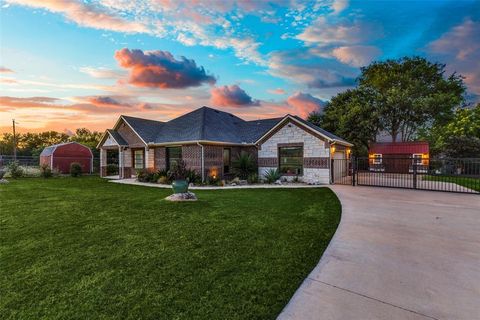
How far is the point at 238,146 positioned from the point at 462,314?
52.8 feet

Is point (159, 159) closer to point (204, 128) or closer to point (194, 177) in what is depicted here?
point (194, 177)

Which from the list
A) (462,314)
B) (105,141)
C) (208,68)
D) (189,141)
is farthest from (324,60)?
(105,141)

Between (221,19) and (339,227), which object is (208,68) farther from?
(339,227)

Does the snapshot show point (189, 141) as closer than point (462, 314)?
No

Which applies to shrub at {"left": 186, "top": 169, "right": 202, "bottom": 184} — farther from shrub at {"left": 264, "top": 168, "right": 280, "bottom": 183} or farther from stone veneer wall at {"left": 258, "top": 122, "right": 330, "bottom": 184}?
stone veneer wall at {"left": 258, "top": 122, "right": 330, "bottom": 184}

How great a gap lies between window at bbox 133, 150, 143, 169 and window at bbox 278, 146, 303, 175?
486 inches

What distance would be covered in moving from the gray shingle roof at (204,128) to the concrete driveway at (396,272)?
37.0 ft

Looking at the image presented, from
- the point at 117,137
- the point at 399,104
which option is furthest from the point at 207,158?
the point at 399,104

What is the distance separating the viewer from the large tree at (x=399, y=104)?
27.4 m

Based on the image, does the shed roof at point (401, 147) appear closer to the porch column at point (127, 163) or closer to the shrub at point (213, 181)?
the shrub at point (213, 181)

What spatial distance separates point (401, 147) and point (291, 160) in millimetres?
16627

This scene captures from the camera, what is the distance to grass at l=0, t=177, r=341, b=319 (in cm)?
274

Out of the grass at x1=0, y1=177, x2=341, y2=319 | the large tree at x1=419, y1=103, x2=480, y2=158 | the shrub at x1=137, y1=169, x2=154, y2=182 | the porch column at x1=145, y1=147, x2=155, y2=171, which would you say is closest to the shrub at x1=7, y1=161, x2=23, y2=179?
the porch column at x1=145, y1=147, x2=155, y2=171

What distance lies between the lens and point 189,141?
1562 centimetres
